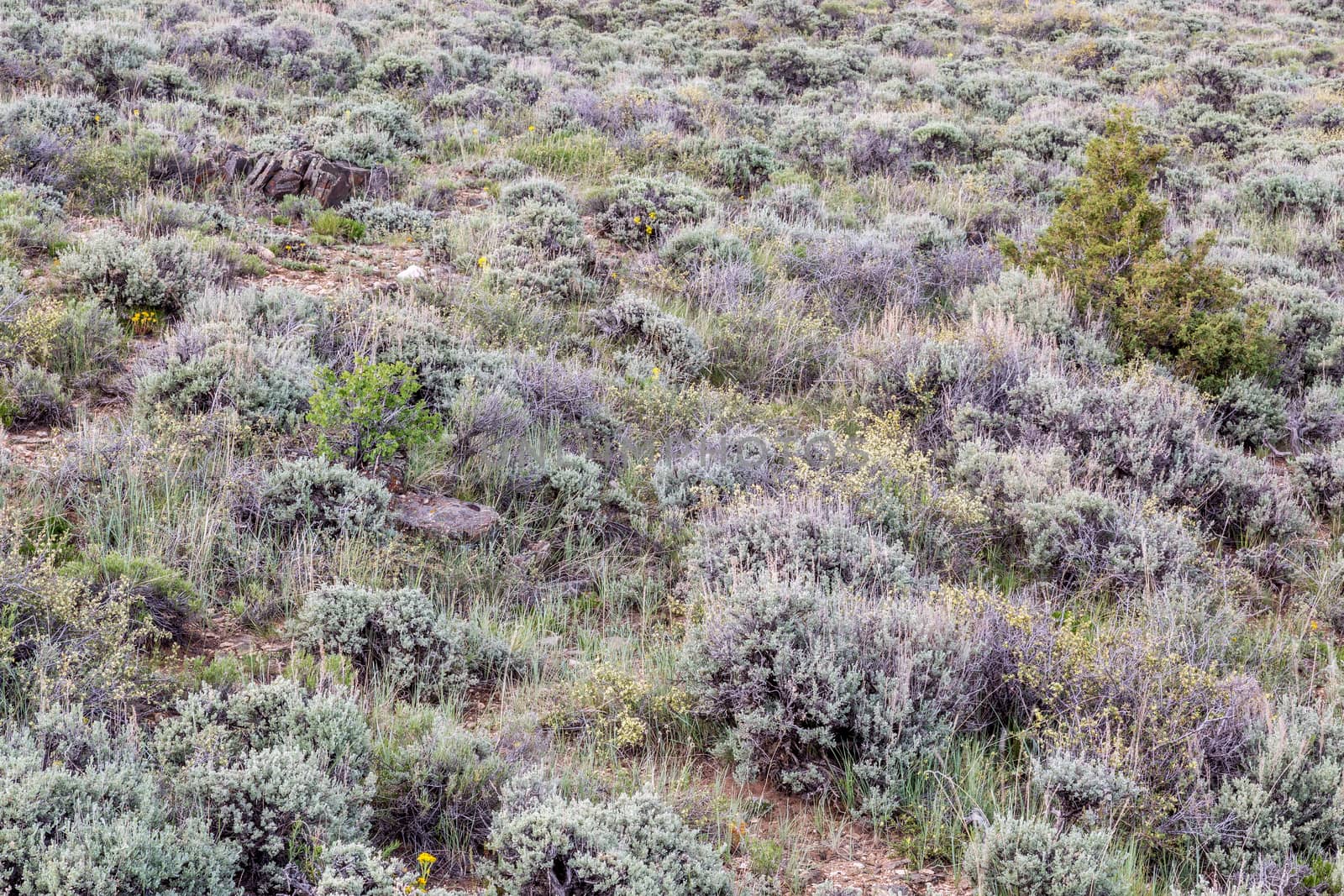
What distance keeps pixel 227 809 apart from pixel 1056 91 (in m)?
17.9

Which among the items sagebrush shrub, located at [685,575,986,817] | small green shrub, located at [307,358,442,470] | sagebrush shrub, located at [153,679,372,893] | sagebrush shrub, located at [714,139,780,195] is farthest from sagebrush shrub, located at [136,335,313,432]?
sagebrush shrub, located at [714,139,780,195]

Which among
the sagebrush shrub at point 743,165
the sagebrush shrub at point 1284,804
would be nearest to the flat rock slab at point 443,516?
the sagebrush shrub at point 1284,804

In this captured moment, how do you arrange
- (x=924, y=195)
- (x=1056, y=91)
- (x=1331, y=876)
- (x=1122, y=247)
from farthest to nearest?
1. (x=1056, y=91)
2. (x=924, y=195)
3. (x=1122, y=247)
4. (x=1331, y=876)

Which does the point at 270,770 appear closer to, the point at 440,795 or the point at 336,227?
the point at 440,795

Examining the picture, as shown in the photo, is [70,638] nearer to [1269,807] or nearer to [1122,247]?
[1269,807]

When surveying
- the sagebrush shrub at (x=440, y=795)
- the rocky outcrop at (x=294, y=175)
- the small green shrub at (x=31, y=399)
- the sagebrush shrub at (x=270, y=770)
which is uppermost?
the rocky outcrop at (x=294, y=175)

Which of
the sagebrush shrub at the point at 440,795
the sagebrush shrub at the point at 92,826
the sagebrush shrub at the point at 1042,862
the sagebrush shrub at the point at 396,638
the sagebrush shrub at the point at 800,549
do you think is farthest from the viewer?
the sagebrush shrub at the point at 800,549

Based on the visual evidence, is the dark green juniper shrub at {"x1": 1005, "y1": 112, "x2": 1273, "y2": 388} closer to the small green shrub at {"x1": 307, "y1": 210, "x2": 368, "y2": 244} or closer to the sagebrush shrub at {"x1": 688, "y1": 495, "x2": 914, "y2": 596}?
the sagebrush shrub at {"x1": 688, "y1": 495, "x2": 914, "y2": 596}

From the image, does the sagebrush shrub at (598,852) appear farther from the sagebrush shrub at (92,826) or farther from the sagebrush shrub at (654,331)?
the sagebrush shrub at (654,331)

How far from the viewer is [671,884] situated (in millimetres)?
2807

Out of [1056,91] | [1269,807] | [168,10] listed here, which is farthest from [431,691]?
[1056,91]

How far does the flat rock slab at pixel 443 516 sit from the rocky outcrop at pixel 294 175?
203 inches

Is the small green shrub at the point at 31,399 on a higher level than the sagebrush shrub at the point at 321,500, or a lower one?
higher

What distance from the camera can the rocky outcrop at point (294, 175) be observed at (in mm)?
9023
